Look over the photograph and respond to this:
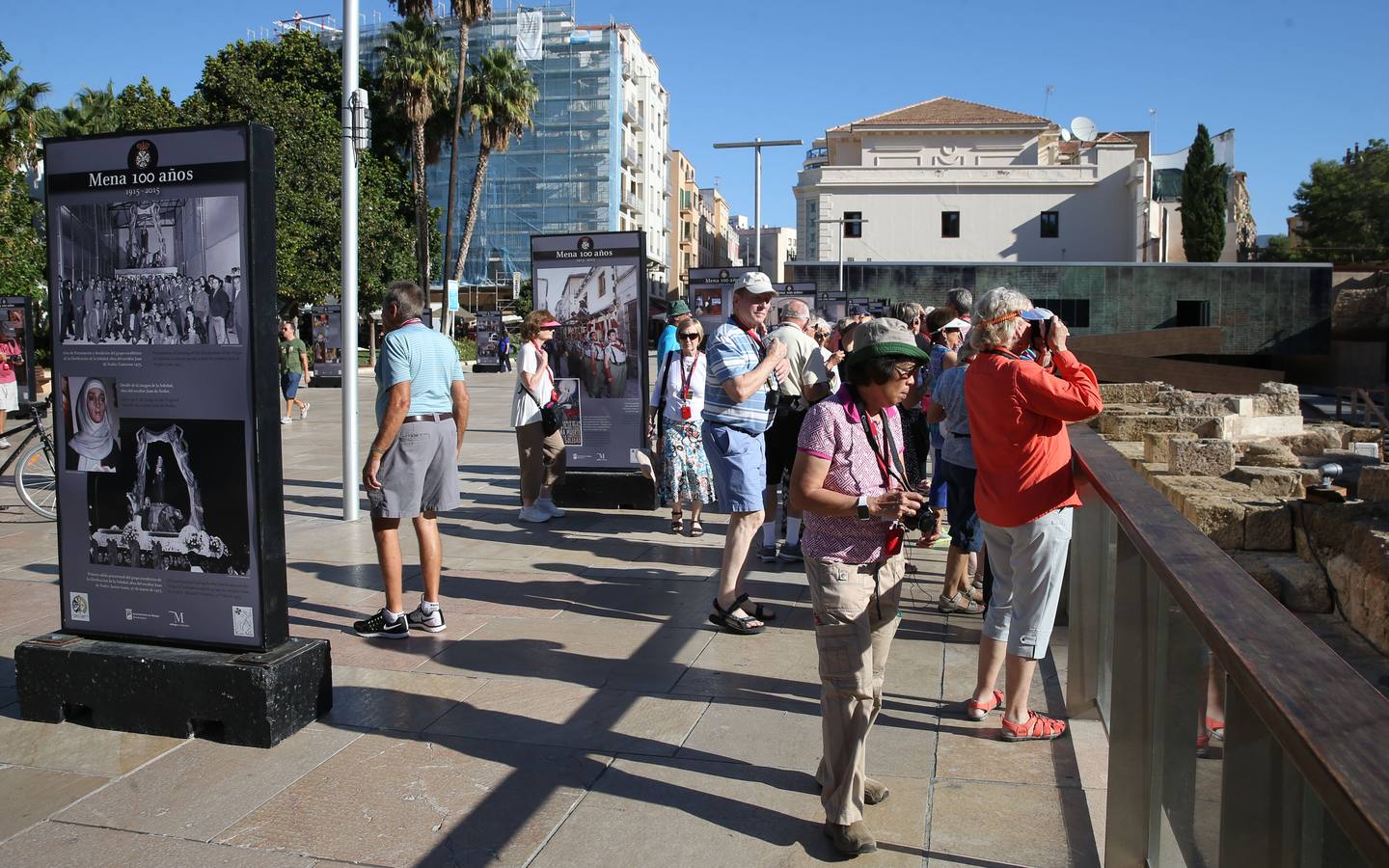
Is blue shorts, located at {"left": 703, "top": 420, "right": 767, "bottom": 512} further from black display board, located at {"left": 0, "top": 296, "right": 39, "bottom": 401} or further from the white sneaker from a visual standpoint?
black display board, located at {"left": 0, "top": 296, "right": 39, "bottom": 401}

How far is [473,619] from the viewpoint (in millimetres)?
6266

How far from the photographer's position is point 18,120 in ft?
108

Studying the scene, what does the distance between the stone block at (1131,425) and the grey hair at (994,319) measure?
745 cm

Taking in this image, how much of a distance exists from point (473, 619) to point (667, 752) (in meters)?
2.29

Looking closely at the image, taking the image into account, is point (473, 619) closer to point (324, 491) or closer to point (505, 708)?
point (505, 708)

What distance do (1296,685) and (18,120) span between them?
38.5 meters

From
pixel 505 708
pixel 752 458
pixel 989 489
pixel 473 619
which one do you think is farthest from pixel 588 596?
pixel 989 489

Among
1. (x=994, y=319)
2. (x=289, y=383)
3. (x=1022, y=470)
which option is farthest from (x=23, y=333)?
(x=1022, y=470)

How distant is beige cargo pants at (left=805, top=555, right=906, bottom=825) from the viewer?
3438 millimetres

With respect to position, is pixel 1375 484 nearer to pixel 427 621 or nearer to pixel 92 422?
pixel 427 621

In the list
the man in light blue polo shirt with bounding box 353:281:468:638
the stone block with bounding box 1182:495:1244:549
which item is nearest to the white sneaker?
the man in light blue polo shirt with bounding box 353:281:468:638

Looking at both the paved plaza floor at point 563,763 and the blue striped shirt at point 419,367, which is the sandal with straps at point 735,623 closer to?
the paved plaza floor at point 563,763

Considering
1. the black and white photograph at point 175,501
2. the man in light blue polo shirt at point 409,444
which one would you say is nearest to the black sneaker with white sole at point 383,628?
the man in light blue polo shirt at point 409,444

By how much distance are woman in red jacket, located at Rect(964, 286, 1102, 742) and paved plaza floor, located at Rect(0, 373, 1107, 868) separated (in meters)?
0.43
